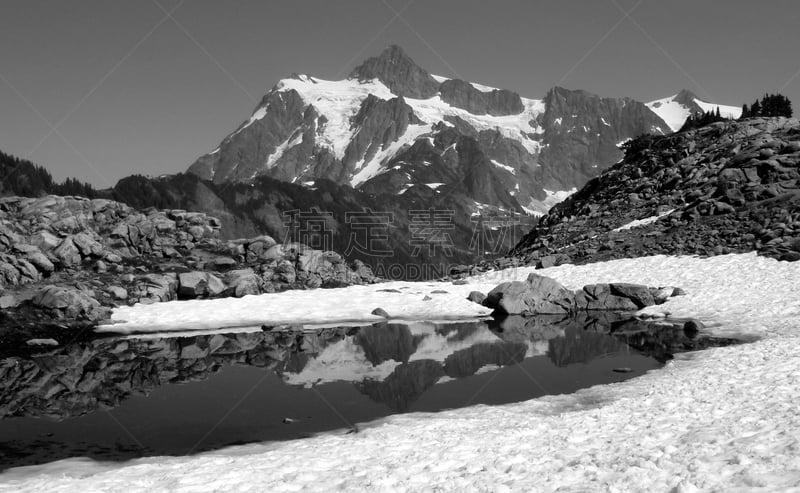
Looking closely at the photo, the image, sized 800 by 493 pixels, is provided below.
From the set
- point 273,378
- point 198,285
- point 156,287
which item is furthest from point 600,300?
point 156,287

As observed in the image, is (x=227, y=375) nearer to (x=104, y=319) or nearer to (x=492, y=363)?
(x=492, y=363)

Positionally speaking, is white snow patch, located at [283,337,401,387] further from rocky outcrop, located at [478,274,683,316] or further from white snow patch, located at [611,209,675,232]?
white snow patch, located at [611,209,675,232]

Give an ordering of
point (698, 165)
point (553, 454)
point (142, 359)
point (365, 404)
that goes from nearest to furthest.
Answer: point (553, 454) < point (365, 404) < point (142, 359) < point (698, 165)

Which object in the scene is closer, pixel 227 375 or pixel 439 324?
pixel 227 375

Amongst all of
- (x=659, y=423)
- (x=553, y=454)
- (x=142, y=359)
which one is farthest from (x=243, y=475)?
(x=142, y=359)

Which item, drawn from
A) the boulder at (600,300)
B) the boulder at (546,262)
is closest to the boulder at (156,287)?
the boulder at (600,300)

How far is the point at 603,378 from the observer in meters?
19.4

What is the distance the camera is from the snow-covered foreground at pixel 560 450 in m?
9.49

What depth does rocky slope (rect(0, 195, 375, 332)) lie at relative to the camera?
31828 millimetres

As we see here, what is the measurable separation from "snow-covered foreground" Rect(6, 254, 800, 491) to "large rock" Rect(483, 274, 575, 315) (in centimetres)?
1745

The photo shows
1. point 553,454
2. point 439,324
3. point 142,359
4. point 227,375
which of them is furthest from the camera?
point 439,324

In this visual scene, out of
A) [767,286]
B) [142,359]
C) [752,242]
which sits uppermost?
[752,242]

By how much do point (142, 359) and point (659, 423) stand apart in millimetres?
20978

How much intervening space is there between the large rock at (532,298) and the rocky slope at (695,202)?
10.3 meters
